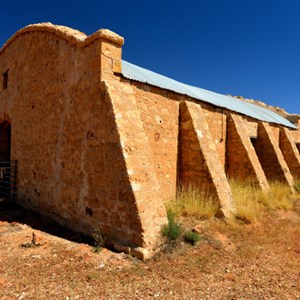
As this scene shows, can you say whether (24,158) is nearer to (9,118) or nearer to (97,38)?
(9,118)

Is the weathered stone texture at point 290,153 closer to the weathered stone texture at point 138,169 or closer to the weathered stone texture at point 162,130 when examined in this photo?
the weathered stone texture at point 162,130

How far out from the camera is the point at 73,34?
604 centimetres

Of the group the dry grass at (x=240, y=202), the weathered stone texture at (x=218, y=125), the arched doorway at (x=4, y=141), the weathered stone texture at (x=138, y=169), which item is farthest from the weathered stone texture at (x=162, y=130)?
the arched doorway at (x=4, y=141)

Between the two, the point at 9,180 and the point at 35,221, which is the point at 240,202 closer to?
the point at 35,221

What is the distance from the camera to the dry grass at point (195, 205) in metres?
5.65

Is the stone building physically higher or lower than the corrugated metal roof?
lower

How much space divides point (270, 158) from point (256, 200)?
139 inches

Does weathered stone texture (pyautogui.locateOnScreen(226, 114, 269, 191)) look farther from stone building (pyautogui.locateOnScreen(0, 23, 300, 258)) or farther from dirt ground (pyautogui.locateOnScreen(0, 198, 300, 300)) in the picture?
dirt ground (pyautogui.locateOnScreen(0, 198, 300, 300))

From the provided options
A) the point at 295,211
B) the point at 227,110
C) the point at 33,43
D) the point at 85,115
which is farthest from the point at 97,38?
the point at 295,211

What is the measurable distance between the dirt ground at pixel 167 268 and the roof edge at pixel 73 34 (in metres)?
4.01

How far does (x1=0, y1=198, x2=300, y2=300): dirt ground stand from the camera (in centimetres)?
323

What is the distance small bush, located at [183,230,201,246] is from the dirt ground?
0.09 metres

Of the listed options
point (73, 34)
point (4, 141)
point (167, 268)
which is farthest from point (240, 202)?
point (4, 141)

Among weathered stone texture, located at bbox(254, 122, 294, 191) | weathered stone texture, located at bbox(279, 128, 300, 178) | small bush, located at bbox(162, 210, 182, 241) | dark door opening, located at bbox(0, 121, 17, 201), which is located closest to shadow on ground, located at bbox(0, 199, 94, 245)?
dark door opening, located at bbox(0, 121, 17, 201)
